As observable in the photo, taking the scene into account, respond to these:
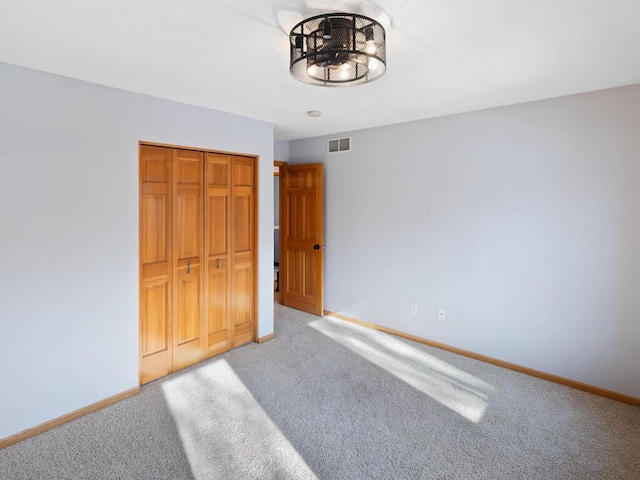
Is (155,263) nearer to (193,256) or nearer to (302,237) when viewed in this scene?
(193,256)

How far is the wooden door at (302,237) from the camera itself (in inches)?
190

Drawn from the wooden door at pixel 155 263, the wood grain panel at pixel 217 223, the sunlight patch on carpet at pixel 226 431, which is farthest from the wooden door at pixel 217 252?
the sunlight patch on carpet at pixel 226 431

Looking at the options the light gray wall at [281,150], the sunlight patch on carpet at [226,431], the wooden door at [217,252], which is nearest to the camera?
the sunlight patch on carpet at [226,431]

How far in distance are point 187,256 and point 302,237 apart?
6.39 feet

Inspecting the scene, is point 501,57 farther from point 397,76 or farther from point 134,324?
point 134,324

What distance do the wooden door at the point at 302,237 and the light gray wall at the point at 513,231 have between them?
0.45 meters

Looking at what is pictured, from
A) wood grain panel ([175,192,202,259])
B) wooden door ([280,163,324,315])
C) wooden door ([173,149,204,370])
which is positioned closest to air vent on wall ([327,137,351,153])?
wooden door ([280,163,324,315])

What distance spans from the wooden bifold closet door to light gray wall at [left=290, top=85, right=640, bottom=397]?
149 cm

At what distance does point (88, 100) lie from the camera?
2.64 metres

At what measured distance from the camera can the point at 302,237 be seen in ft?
16.6

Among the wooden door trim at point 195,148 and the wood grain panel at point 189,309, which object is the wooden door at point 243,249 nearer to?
the wooden door trim at point 195,148

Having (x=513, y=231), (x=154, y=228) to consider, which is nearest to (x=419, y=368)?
(x=513, y=231)

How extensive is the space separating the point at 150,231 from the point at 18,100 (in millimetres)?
1243

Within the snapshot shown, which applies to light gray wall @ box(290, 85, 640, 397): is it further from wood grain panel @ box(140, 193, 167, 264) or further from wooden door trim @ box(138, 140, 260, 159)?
wood grain panel @ box(140, 193, 167, 264)
